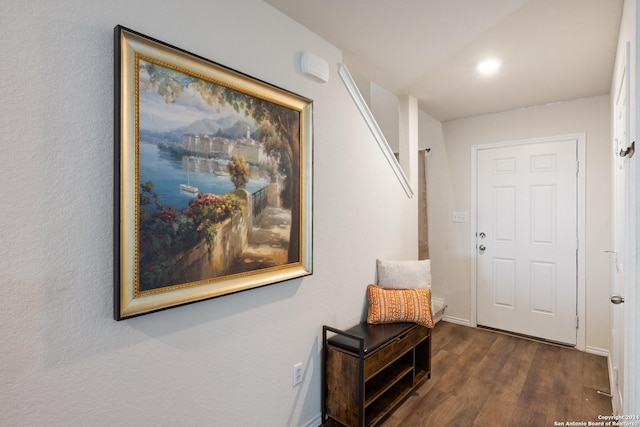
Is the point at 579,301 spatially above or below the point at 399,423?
above

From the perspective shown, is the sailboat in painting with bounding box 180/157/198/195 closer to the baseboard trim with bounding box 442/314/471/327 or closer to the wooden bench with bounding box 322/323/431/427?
the wooden bench with bounding box 322/323/431/427

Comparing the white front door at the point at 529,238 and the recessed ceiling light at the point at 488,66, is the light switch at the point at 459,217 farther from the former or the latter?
the recessed ceiling light at the point at 488,66

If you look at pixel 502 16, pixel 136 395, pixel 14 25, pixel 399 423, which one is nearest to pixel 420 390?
pixel 399 423

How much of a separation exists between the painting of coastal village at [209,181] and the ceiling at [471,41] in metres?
0.63

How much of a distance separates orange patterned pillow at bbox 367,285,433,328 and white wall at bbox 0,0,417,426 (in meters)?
0.68

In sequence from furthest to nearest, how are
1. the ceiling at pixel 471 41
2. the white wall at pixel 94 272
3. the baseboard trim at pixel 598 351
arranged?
1. the baseboard trim at pixel 598 351
2. the ceiling at pixel 471 41
3. the white wall at pixel 94 272

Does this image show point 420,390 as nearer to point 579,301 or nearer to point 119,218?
point 579,301

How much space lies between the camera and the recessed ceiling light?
236 centimetres

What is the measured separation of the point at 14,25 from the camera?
3.17 feet

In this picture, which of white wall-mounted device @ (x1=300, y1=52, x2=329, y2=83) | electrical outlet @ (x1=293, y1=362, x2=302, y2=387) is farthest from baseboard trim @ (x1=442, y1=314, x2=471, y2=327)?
white wall-mounted device @ (x1=300, y1=52, x2=329, y2=83)

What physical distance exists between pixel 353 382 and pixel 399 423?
1.53 ft

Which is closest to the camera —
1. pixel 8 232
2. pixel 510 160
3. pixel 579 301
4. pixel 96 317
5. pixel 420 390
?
pixel 8 232

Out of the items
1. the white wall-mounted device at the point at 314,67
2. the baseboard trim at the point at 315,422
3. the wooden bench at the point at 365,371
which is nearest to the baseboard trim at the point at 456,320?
the wooden bench at the point at 365,371

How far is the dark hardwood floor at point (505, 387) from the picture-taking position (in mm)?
2082
